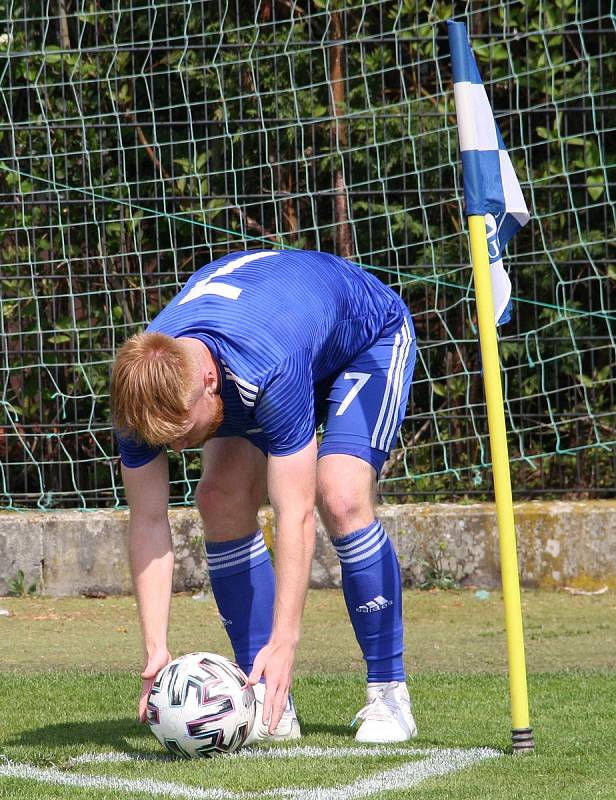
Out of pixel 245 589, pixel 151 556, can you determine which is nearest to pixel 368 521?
pixel 245 589

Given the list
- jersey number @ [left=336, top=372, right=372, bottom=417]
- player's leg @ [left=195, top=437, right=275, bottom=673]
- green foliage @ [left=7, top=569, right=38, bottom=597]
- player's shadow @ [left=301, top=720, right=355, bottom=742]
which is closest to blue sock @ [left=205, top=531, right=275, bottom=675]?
player's leg @ [left=195, top=437, right=275, bottom=673]

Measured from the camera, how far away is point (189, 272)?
321 inches

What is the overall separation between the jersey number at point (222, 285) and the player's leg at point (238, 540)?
55 cm

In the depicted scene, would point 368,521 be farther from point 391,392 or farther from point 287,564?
point 287,564

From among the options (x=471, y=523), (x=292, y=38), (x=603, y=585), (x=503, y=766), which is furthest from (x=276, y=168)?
(x=503, y=766)

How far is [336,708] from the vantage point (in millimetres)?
4840

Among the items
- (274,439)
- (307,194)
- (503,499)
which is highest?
(307,194)

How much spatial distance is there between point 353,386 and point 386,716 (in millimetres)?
1056

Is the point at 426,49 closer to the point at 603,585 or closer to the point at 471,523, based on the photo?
the point at 471,523

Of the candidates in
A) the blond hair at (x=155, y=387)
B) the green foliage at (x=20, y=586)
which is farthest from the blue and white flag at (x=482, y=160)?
the green foliage at (x=20, y=586)

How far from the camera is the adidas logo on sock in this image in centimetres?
427

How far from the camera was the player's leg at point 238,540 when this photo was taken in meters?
4.33

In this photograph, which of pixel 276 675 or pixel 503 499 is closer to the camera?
pixel 276 675

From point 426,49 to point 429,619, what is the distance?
3495mm
